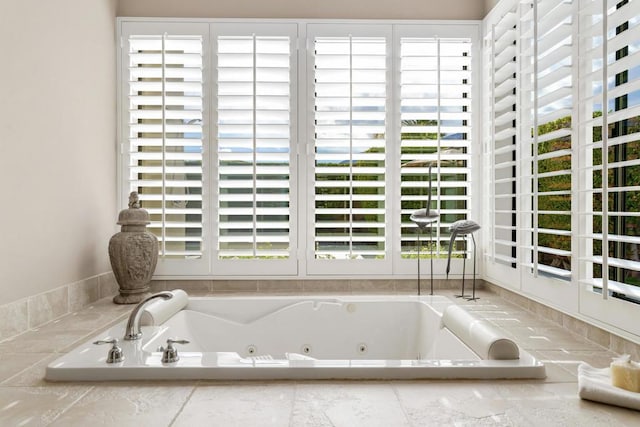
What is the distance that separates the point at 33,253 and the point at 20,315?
0.31 metres

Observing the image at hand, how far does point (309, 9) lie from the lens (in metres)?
3.42

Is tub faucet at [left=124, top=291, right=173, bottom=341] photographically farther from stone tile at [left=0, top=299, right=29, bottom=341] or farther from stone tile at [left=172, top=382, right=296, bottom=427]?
stone tile at [left=0, top=299, right=29, bottom=341]

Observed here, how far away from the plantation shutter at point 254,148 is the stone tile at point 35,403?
1823 mm

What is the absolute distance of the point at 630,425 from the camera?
1.28 metres

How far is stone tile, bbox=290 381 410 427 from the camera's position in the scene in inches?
52.9

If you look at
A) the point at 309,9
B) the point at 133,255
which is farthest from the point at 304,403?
the point at 309,9

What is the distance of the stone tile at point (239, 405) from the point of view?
1342 millimetres

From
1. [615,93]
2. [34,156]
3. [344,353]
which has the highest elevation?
[615,93]

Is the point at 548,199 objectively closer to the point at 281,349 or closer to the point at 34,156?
the point at 281,349

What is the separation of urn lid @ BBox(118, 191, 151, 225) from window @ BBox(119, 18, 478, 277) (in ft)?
1.01

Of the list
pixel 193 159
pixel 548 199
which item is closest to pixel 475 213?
pixel 548 199

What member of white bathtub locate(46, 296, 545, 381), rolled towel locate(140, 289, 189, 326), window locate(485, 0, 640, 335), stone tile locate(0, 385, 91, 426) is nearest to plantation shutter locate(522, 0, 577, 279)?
window locate(485, 0, 640, 335)

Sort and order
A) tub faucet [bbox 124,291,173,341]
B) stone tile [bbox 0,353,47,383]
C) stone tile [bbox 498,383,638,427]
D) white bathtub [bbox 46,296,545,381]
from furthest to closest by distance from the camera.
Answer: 1. white bathtub [bbox 46,296,545,381]
2. tub faucet [bbox 124,291,173,341]
3. stone tile [bbox 0,353,47,383]
4. stone tile [bbox 498,383,638,427]

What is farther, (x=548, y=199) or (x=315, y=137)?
(x=315, y=137)
